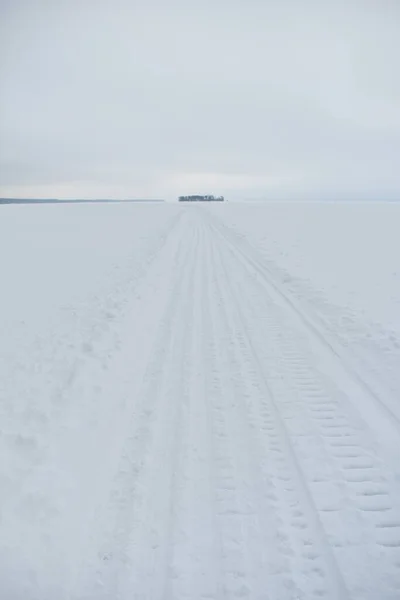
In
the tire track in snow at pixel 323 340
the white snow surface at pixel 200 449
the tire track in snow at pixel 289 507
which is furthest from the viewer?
the tire track in snow at pixel 323 340

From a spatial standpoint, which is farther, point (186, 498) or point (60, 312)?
A: point (60, 312)

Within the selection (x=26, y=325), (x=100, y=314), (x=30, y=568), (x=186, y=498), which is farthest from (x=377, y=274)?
(x=30, y=568)

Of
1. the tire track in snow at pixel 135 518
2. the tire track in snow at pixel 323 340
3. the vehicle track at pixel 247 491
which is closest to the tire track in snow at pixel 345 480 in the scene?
the vehicle track at pixel 247 491

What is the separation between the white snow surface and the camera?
272cm

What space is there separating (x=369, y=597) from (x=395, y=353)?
3.97m

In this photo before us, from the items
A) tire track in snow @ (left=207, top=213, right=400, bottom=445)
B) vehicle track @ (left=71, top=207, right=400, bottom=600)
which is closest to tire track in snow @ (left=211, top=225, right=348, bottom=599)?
vehicle track @ (left=71, top=207, right=400, bottom=600)

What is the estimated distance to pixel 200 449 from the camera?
379 cm

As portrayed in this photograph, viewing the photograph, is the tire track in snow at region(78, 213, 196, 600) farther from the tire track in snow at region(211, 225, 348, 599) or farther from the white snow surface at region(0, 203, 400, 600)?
the tire track in snow at region(211, 225, 348, 599)

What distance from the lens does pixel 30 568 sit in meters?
2.77

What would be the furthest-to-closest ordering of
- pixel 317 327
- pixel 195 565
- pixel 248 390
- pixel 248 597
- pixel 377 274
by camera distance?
pixel 377 274 → pixel 317 327 → pixel 248 390 → pixel 195 565 → pixel 248 597

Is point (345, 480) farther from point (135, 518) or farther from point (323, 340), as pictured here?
point (323, 340)

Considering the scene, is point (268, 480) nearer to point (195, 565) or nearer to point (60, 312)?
point (195, 565)

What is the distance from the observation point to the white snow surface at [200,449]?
2.72m

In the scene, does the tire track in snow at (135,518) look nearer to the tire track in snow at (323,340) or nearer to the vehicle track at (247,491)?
the vehicle track at (247,491)
